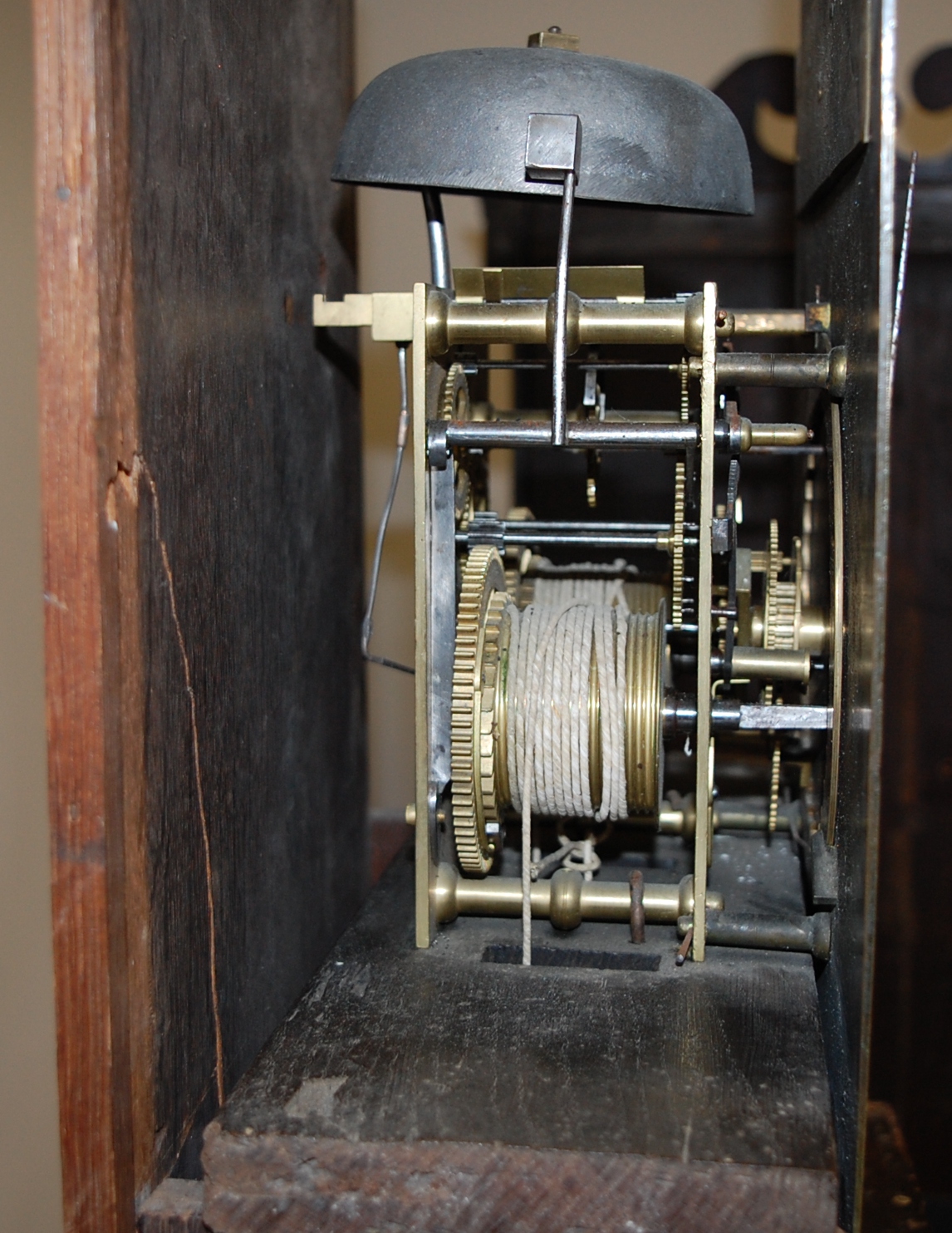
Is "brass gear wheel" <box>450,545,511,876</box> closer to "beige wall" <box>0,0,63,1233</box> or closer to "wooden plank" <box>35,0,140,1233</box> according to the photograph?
"wooden plank" <box>35,0,140,1233</box>

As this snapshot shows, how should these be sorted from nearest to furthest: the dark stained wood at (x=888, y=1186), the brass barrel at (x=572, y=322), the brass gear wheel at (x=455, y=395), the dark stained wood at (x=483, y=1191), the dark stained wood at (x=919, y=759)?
1. the dark stained wood at (x=483, y=1191)
2. the brass barrel at (x=572, y=322)
3. the brass gear wheel at (x=455, y=395)
4. the dark stained wood at (x=888, y=1186)
5. the dark stained wood at (x=919, y=759)

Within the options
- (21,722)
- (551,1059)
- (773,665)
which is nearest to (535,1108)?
(551,1059)

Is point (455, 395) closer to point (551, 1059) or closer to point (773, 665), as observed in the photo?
point (773, 665)

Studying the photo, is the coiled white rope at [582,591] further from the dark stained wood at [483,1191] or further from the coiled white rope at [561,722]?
the dark stained wood at [483,1191]

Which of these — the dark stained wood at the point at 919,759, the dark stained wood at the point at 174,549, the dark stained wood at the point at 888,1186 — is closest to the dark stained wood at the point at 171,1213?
the dark stained wood at the point at 174,549

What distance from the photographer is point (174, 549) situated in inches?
44.0

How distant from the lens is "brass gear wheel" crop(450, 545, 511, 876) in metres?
1.25

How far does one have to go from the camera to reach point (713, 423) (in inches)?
47.6

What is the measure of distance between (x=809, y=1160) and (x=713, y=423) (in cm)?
65

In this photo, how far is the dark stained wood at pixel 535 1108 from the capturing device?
36.1 inches

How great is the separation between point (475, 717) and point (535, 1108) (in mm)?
392

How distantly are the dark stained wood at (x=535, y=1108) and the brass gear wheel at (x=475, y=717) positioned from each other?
0.15m

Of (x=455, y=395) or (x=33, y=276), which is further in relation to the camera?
(x=33, y=276)

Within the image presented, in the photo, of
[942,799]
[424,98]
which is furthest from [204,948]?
[942,799]
